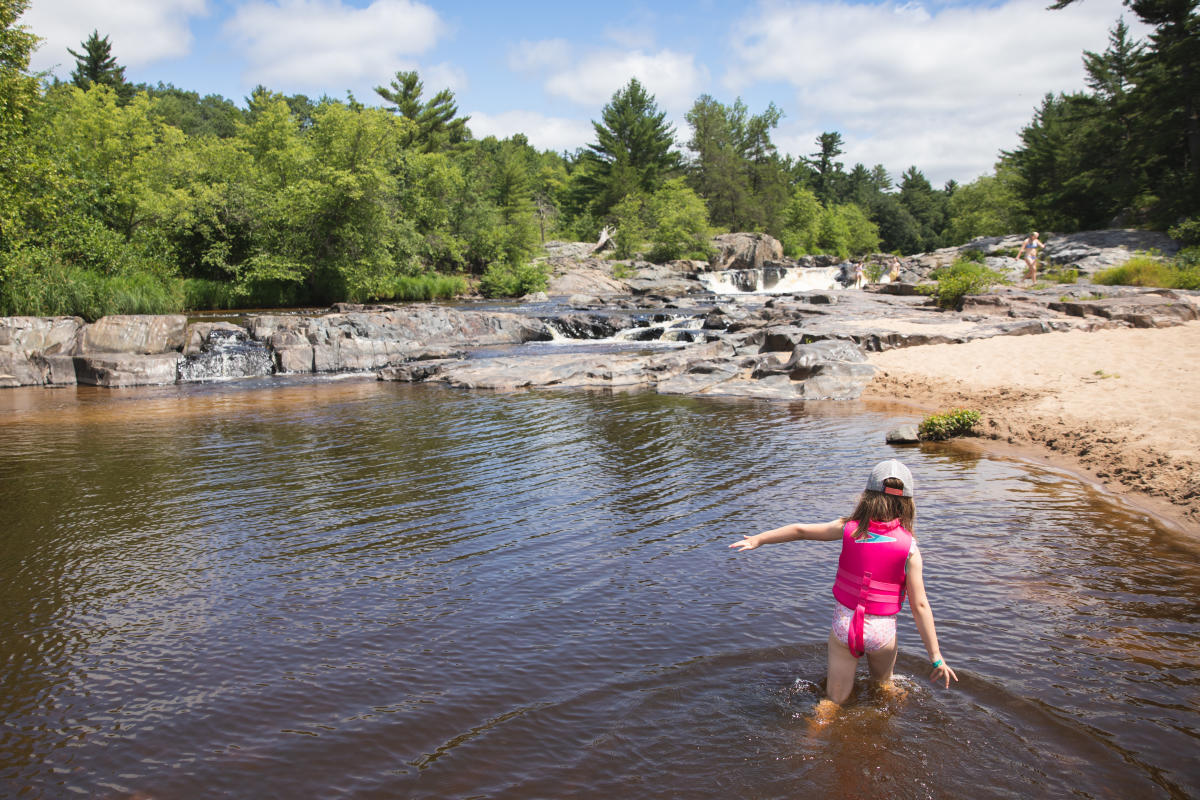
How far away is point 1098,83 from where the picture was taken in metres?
43.8

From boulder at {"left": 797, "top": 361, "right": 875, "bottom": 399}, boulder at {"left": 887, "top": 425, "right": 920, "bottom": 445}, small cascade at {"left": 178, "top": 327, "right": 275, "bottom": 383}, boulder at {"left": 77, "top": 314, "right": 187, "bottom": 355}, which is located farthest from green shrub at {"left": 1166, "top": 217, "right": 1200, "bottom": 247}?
boulder at {"left": 77, "top": 314, "right": 187, "bottom": 355}

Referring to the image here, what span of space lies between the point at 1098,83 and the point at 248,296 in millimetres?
51282

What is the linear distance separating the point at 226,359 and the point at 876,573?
21.6 metres

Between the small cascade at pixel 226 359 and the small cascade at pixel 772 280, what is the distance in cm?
3085

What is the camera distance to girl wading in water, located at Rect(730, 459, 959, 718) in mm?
3979

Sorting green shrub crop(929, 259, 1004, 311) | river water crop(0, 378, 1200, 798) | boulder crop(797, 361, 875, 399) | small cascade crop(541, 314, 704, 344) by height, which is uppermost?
green shrub crop(929, 259, 1004, 311)

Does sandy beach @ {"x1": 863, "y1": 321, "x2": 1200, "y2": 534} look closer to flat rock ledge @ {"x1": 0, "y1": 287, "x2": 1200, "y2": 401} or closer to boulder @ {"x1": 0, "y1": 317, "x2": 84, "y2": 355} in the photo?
flat rock ledge @ {"x1": 0, "y1": 287, "x2": 1200, "y2": 401}

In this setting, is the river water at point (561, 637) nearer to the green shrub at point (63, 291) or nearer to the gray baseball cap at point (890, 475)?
the gray baseball cap at point (890, 475)

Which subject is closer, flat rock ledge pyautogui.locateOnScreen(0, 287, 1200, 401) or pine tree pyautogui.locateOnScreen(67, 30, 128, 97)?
flat rock ledge pyautogui.locateOnScreen(0, 287, 1200, 401)

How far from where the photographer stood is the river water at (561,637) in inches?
149

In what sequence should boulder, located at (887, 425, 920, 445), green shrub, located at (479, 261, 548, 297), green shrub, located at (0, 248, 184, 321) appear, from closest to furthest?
boulder, located at (887, 425, 920, 445) → green shrub, located at (0, 248, 184, 321) → green shrub, located at (479, 261, 548, 297)

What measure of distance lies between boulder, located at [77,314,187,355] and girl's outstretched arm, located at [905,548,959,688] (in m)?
22.7

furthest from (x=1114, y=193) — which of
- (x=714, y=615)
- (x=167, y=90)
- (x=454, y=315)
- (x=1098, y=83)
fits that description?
(x=167, y=90)

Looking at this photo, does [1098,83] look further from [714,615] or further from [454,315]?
[714,615]
